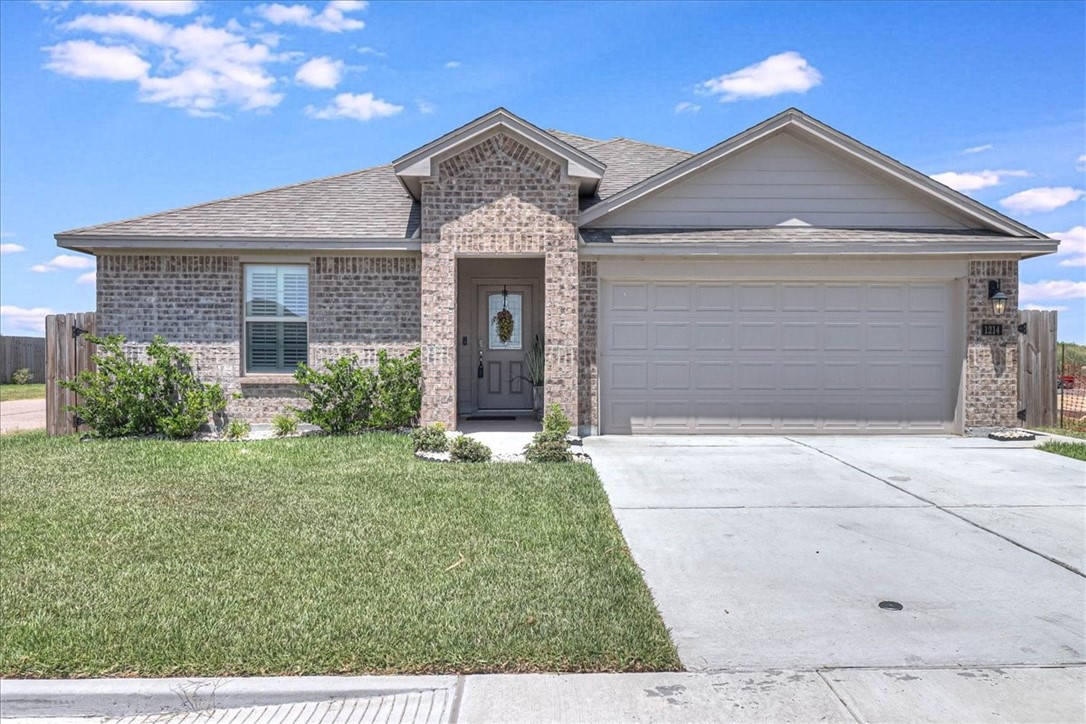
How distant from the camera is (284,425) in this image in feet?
37.9

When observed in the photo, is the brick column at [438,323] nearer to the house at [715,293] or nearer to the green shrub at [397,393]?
the house at [715,293]

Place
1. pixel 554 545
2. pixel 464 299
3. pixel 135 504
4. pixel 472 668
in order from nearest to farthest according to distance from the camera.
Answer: pixel 472 668
pixel 554 545
pixel 135 504
pixel 464 299

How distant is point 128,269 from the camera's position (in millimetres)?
11828

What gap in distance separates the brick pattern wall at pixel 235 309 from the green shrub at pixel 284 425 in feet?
1.56

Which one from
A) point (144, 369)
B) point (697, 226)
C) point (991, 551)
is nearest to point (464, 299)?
point (697, 226)

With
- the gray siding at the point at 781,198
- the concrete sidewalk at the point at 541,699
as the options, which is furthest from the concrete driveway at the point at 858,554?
the gray siding at the point at 781,198

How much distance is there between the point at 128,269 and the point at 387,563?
356 inches

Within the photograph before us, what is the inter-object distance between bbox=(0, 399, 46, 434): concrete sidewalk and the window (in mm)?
4769

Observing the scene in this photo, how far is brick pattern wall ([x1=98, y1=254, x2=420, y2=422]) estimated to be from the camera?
11.9m

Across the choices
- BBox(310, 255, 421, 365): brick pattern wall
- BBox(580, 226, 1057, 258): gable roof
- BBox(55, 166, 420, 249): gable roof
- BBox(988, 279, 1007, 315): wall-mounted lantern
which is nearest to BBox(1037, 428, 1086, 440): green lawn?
BBox(988, 279, 1007, 315): wall-mounted lantern

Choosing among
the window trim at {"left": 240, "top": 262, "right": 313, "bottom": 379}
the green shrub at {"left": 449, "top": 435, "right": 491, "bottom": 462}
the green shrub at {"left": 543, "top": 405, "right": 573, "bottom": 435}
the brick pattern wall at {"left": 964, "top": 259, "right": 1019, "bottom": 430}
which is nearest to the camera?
the green shrub at {"left": 449, "top": 435, "right": 491, "bottom": 462}

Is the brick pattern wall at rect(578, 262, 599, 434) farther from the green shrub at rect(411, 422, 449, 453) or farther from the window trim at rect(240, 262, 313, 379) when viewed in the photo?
the window trim at rect(240, 262, 313, 379)

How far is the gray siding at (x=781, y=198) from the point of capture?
39.5 feet

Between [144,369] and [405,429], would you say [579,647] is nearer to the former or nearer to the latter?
[405,429]
